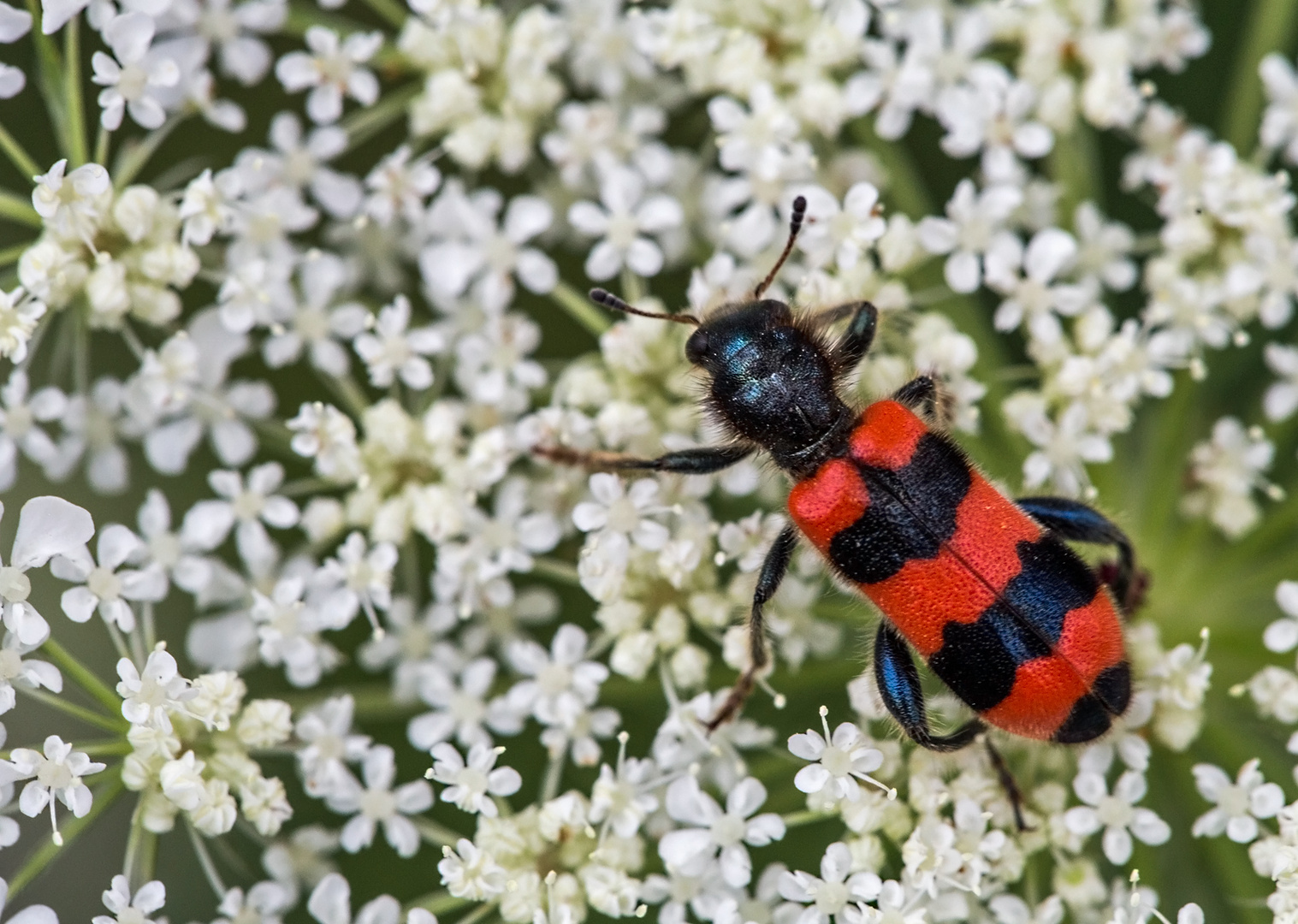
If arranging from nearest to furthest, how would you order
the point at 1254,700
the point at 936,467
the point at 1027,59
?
the point at 936,467
the point at 1254,700
the point at 1027,59

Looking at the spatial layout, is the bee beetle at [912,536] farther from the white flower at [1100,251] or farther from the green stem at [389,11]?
the green stem at [389,11]

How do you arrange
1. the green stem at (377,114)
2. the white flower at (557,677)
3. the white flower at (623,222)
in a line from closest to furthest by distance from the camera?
1. the white flower at (557,677)
2. the white flower at (623,222)
3. the green stem at (377,114)

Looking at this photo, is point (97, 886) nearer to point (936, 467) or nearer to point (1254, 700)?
point (936, 467)

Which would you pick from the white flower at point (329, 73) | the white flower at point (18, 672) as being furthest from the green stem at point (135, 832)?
the white flower at point (329, 73)

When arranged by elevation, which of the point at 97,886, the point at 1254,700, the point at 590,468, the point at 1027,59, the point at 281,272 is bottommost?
the point at 97,886

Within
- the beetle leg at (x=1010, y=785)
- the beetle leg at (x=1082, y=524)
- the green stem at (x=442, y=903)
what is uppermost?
the beetle leg at (x=1082, y=524)

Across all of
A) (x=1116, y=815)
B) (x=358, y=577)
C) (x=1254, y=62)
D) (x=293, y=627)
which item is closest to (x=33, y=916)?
(x=293, y=627)

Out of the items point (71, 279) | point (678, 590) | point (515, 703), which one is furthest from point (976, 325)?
point (71, 279)
